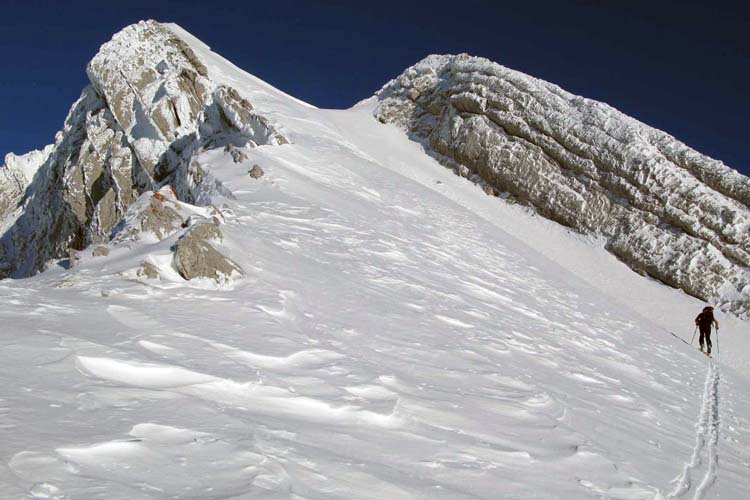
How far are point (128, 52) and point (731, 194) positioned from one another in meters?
30.3

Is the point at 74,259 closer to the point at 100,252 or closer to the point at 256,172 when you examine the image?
the point at 100,252

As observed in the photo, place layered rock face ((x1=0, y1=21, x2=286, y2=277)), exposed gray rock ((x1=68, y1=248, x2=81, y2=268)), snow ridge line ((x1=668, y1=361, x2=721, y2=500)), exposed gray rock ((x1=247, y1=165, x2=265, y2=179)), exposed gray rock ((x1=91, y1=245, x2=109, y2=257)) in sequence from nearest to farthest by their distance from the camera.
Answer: snow ridge line ((x1=668, y1=361, x2=721, y2=500))
exposed gray rock ((x1=68, y1=248, x2=81, y2=268))
exposed gray rock ((x1=91, y1=245, x2=109, y2=257))
exposed gray rock ((x1=247, y1=165, x2=265, y2=179))
layered rock face ((x1=0, y1=21, x2=286, y2=277))

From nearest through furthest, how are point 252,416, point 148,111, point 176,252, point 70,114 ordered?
point 252,416 → point 176,252 → point 148,111 → point 70,114

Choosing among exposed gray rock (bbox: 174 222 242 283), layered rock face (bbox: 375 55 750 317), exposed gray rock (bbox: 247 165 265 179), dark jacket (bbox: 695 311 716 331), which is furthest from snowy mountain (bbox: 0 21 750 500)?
dark jacket (bbox: 695 311 716 331)

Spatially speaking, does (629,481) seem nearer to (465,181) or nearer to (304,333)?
(304,333)

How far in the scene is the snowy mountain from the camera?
316 centimetres

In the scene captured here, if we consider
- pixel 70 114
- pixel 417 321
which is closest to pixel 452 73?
pixel 70 114

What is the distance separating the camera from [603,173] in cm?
2827

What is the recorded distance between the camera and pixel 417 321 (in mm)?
7805

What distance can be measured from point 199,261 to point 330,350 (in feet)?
7.79

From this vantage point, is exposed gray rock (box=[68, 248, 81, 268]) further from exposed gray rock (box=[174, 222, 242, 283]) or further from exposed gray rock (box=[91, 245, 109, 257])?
exposed gray rock (box=[174, 222, 242, 283])

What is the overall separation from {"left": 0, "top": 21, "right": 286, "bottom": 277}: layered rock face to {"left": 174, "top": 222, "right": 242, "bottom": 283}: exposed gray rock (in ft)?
41.7

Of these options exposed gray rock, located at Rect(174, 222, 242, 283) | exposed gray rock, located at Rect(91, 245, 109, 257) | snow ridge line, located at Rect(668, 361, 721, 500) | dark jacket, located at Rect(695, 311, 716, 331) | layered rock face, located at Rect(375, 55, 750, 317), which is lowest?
exposed gray rock, located at Rect(91, 245, 109, 257)

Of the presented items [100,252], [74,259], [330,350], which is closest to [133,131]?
[100,252]
